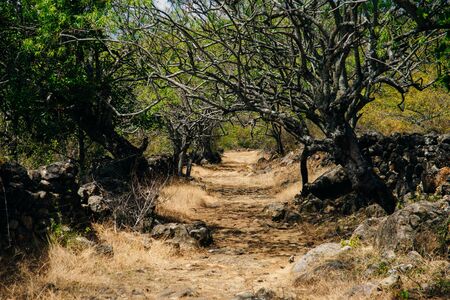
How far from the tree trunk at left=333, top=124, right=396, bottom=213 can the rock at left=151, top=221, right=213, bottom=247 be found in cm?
371

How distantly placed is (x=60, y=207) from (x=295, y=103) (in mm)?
6147

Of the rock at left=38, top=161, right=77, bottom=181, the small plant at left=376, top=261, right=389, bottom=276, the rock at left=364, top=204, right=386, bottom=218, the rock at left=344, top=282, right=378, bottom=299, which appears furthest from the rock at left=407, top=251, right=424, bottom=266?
the rock at left=38, top=161, right=77, bottom=181

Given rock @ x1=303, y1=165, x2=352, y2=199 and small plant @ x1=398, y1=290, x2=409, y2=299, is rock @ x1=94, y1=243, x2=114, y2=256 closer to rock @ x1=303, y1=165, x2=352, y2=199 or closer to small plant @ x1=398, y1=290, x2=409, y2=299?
small plant @ x1=398, y1=290, x2=409, y2=299

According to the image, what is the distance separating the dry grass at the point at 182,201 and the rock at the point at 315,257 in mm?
5237

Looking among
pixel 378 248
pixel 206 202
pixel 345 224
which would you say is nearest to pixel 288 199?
pixel 206 202

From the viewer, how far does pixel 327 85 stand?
32.4 feet

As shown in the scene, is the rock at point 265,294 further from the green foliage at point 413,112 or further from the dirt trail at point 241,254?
the green foliage at point 413,112

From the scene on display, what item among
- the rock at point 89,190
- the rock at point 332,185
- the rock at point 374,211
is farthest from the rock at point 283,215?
the rock at point 89,190

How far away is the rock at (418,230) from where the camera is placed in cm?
602

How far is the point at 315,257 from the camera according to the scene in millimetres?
6949

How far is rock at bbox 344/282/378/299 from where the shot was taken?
5.07 m

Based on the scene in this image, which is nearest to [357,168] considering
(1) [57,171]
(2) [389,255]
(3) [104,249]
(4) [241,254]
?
(4) [241,254]

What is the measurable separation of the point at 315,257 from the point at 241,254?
2.18 meters

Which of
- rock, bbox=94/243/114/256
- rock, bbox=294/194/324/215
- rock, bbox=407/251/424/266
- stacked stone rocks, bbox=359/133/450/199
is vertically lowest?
rock, bbox=294/194/324/215
